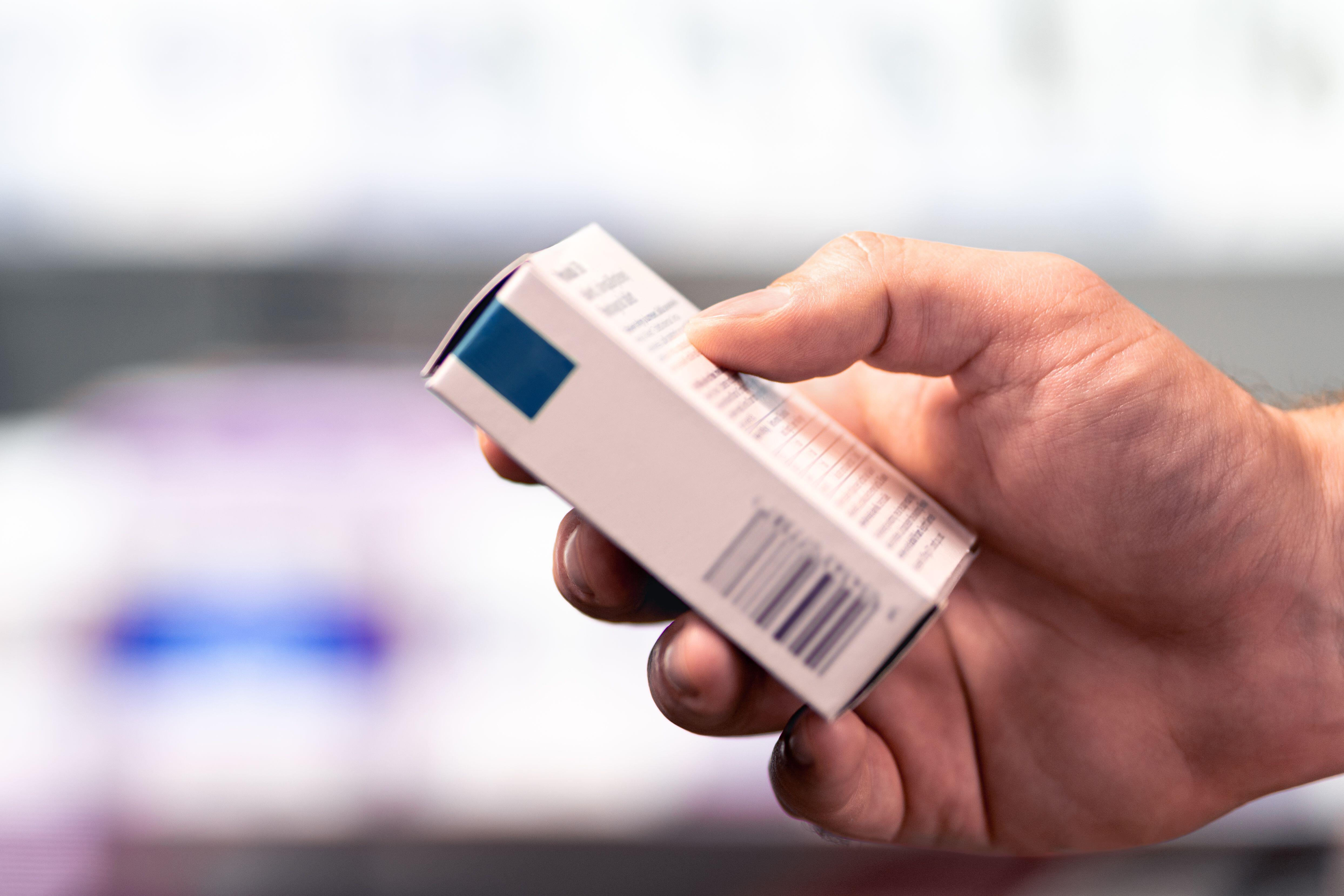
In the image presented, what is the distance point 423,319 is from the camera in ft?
4.02

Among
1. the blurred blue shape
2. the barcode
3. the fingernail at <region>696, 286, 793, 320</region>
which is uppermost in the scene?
the fingernail at <region>696, 286, 793, 320</region>

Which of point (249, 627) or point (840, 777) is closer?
point (840, 777)

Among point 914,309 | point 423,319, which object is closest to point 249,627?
point 423,319

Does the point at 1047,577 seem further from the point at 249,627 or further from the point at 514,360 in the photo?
the point at 249,627

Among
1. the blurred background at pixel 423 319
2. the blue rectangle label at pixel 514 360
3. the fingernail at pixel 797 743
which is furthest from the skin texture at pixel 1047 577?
the blurred background at pixel 423 319

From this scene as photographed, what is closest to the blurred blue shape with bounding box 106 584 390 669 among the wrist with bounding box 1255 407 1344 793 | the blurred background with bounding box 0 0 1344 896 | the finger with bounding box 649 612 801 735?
the blurred background with bounding box 0 0 1344 896

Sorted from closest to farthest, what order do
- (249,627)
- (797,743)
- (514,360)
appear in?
(514,360), (797,743), (249,627)

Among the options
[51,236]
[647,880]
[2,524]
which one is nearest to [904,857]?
[647,880]

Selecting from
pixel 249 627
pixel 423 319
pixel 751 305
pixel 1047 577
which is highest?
pixel 751 305

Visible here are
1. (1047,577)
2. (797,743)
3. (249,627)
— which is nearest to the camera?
(797,743)

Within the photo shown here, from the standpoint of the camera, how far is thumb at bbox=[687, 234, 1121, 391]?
50cm

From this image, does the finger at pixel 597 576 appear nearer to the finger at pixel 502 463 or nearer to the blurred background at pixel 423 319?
the finger at pixel 502 463

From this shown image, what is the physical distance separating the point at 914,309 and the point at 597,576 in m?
0.28

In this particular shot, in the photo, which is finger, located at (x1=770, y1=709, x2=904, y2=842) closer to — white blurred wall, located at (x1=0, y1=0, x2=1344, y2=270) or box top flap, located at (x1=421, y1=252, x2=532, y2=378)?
box top flap, located at (x1=421, y1=252, x2=532, y2=378)
